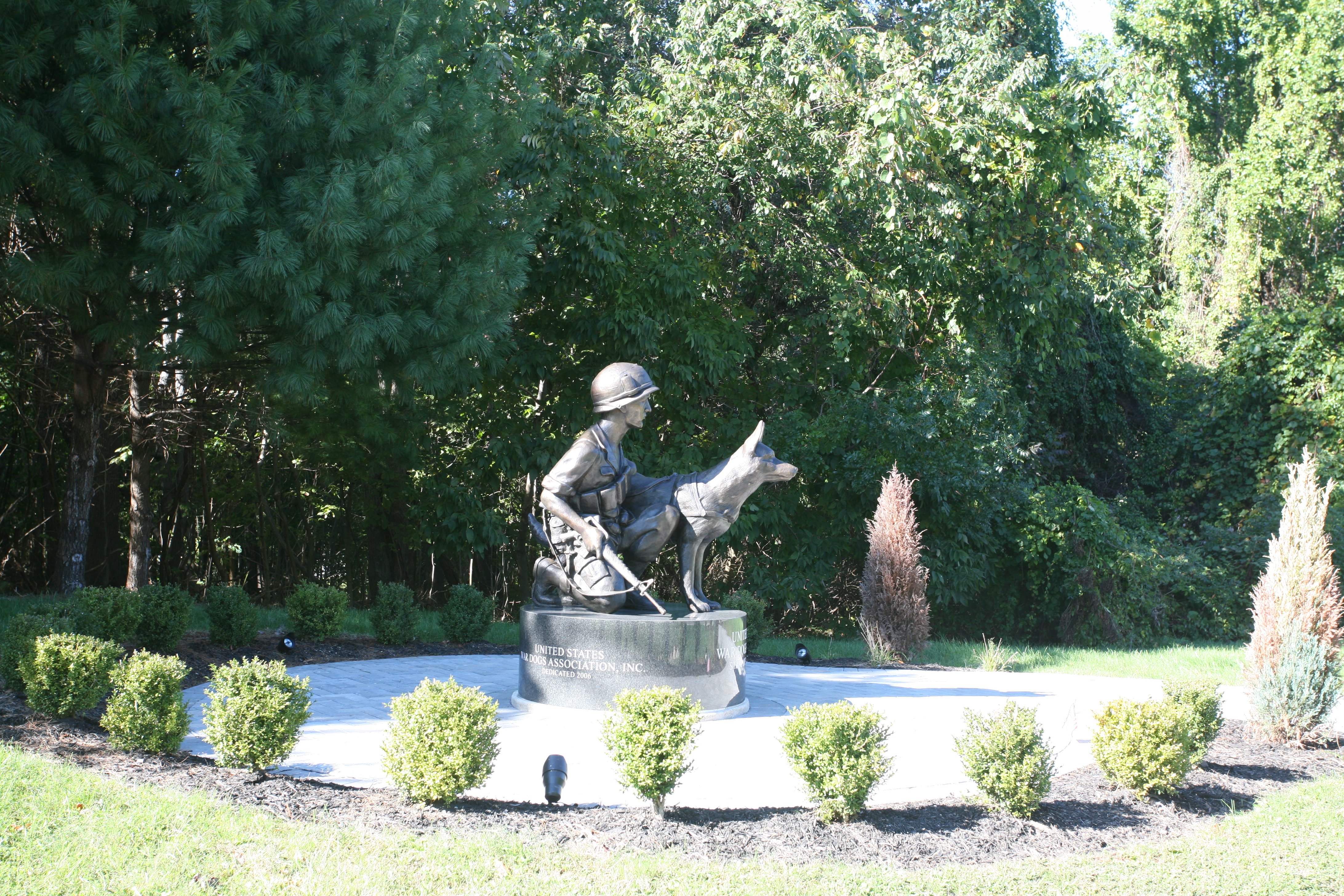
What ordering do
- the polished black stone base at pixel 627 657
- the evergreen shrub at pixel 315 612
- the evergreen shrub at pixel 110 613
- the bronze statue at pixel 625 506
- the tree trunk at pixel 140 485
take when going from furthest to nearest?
the tree trunk at pixel 140 485
the evergreen shrub at pixel 315 612
the evergreen shrub at pixel 110 613
the bronze statue at pixel 625 506
the polished black stone base at pixel 627 657

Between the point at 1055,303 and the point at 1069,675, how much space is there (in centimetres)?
595

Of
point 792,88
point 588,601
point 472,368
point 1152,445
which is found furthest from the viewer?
point 1152,445

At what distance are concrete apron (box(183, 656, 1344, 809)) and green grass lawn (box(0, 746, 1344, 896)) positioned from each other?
35.6 inches

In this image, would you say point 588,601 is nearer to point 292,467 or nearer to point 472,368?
point 472,368

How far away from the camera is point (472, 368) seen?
1130cm

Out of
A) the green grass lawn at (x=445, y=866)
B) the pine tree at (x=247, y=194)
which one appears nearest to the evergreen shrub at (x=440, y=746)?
the green grass lawn at (x=445, y=866)

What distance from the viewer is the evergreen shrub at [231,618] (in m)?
9.77

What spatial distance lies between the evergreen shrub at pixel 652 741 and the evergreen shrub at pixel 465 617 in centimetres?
647

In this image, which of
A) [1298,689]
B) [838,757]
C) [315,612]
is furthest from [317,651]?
[1298,689]

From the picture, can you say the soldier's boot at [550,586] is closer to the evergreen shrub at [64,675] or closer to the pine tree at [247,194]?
the pine tree at [247,194]

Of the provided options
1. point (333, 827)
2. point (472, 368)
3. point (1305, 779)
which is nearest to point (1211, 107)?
point (472, 368)

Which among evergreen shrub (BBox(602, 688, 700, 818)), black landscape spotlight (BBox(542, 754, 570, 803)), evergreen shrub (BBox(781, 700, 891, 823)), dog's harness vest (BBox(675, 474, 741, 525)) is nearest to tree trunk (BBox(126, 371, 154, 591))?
dog's harness vest (BBox(675, 474, 741, 525))

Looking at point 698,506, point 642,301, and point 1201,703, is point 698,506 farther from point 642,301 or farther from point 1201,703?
point 642,301

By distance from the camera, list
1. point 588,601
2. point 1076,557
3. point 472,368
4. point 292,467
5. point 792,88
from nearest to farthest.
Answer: point 588,601
point 472,368
point 792,88
point 1076,557
point 292,467
